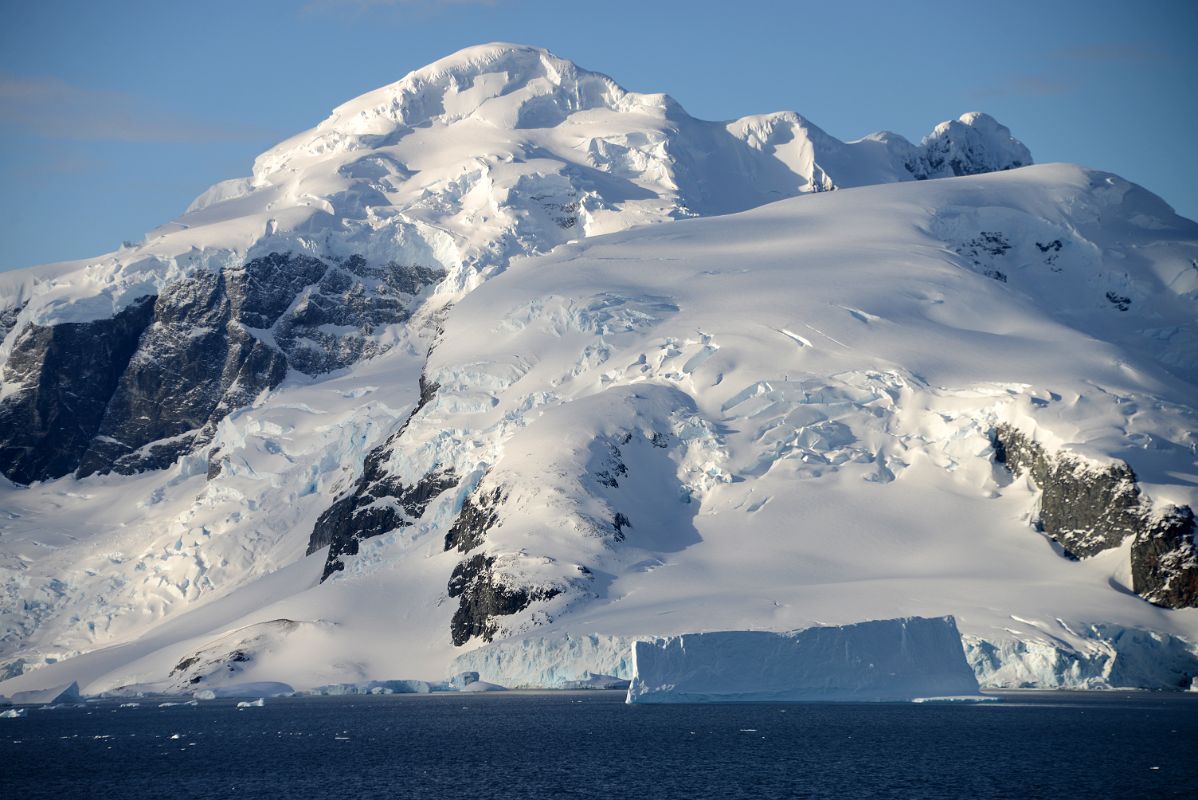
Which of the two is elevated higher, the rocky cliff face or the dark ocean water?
the rocky cliff face

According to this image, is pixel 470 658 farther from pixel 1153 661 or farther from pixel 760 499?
pixel 1153 661

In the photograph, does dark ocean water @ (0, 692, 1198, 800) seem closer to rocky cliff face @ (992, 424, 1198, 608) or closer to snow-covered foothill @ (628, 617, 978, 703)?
snow-covered foothill @ (628, 617, 978, 703)

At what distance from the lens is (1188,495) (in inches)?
6225

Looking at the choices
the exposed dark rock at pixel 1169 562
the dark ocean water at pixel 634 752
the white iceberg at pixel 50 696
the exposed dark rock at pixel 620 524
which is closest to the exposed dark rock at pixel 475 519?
the exposed dark rock at pixel 620 524

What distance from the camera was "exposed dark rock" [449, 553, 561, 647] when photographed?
163875 millimetres

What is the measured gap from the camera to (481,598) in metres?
170

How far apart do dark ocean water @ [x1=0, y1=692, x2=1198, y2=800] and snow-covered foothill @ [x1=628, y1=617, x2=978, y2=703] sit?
109 inches

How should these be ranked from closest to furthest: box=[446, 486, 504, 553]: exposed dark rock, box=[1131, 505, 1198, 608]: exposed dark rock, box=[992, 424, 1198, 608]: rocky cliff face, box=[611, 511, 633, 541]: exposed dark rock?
box=[1131, 505, 1198, 608]: exposed dark rock
box=[992, 424, 1198, 608]: rocky cliff face
box=[611, 511, 633, 541]: exposed dark rock
box=[446, 486, 504, 553]: exposed dark rock

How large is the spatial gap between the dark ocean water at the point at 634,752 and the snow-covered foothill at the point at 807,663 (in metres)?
2.77

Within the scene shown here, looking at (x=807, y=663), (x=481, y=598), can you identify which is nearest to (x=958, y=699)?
(x=807, y=663)

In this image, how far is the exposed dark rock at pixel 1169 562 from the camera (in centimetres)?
15438

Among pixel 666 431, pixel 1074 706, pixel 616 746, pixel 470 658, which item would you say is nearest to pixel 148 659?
pixel 470 658

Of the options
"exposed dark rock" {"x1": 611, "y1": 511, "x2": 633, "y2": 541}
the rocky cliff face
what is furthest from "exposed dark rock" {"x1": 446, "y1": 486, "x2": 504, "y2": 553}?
the rocky cliff face

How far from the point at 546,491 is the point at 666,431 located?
20308mm
